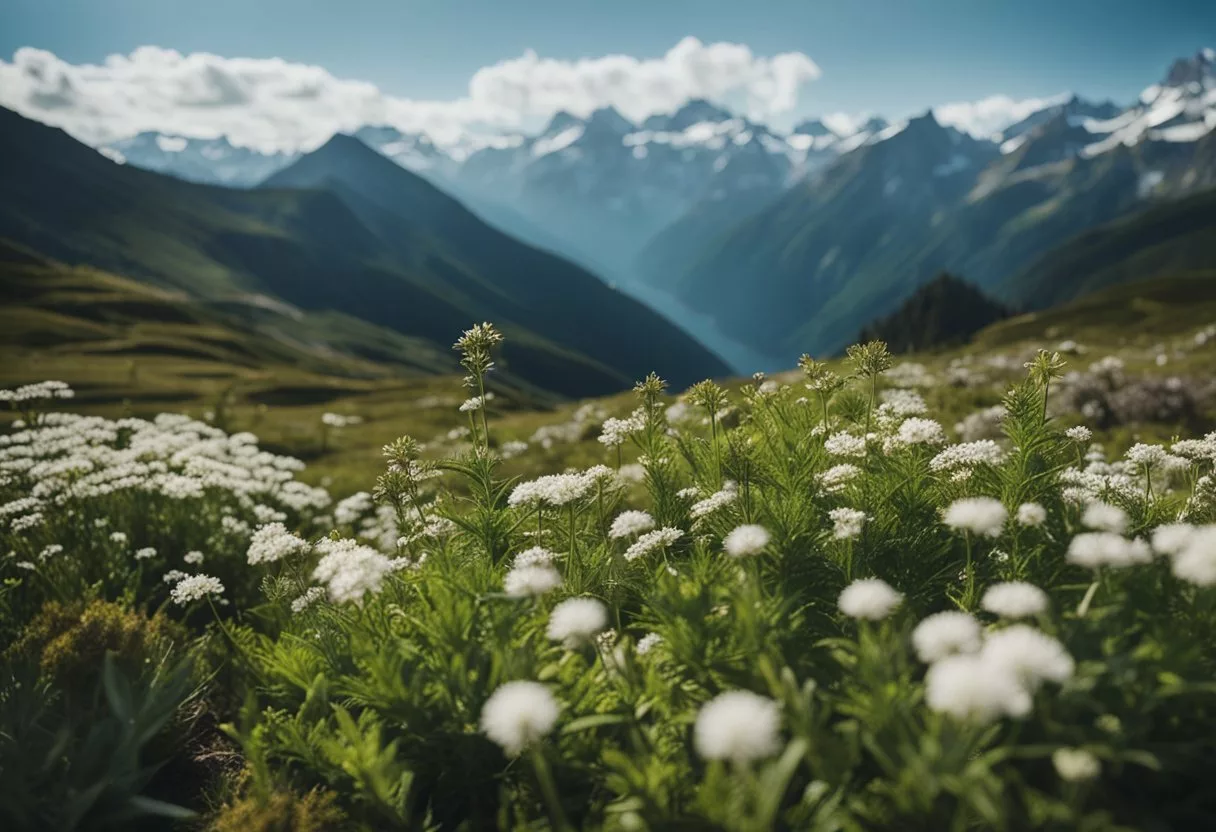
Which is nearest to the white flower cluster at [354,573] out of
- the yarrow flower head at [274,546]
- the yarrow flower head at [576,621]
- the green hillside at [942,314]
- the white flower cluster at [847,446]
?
the yarrow flower head at [274,546]

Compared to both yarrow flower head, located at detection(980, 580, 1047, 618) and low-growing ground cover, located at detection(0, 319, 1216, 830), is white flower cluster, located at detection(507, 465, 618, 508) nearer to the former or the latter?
low-growing ground cover, located at detection(0, 319, 1216, 830)

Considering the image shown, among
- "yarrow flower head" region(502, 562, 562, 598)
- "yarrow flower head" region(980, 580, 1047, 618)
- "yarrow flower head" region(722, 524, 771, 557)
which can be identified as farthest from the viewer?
"yarrow flower head" region(722, 524, 771, 557)

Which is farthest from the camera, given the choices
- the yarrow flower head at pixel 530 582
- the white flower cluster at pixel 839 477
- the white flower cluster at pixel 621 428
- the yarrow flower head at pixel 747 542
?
the white flower cluster at pixel 621 428

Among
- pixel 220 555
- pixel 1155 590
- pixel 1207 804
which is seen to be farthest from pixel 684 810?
pixel 220 555

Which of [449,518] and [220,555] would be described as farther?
[220,555]

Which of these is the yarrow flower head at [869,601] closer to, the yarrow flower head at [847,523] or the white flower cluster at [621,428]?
the yarrow flower head at [847,523]

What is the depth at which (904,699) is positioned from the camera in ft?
9.80

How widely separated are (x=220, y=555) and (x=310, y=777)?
23.0 feet

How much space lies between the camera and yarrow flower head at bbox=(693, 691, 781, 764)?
2.42m

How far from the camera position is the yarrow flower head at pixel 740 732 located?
2422mm

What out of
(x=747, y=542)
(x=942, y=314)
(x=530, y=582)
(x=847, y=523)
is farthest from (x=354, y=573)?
(x=942, y=314)

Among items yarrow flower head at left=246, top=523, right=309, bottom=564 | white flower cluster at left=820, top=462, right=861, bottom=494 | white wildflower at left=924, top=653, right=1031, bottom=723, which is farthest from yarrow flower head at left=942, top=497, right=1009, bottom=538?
yarrow flower head at left=246, top=523, right=309, bottom=564

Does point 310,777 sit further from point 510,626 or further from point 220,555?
point 220,555

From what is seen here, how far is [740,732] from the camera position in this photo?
249 cm
